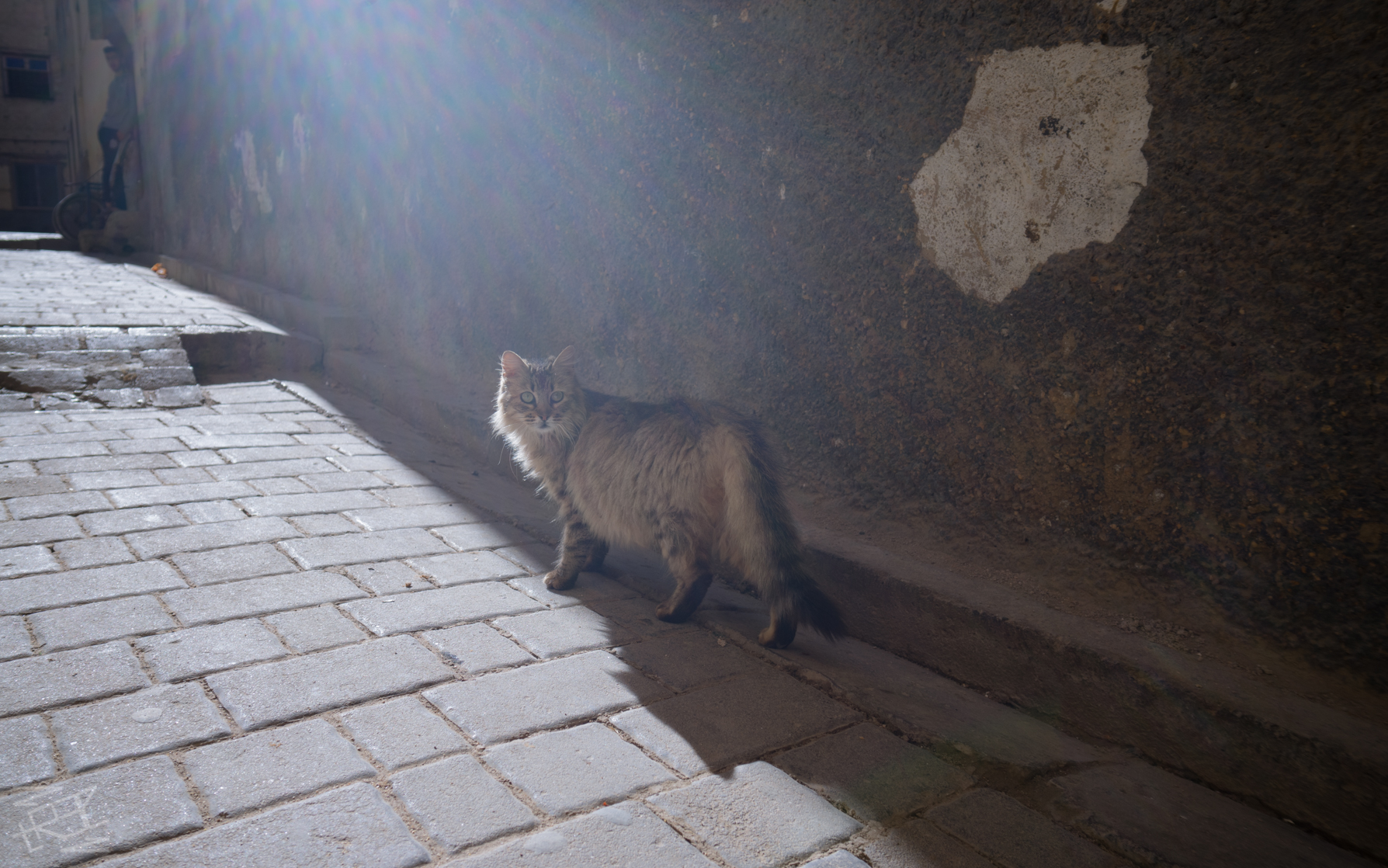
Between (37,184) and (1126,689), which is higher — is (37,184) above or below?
above

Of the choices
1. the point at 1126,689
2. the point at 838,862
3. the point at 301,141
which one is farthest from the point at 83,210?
the point at 1126,689

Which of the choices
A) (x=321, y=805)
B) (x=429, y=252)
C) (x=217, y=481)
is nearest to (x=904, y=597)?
(x=321, y=805)

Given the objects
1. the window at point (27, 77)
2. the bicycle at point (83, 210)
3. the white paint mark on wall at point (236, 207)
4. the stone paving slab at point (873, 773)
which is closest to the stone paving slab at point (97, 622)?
the stone paving slab at point (873, 773)

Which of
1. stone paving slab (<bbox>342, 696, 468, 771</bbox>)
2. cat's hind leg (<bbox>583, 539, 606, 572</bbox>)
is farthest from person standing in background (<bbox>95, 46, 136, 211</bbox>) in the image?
stone paving slab (<bbox>342, 696, 468, 771</bbox>)

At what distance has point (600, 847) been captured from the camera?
1.84m

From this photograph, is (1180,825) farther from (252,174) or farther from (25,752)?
(252,174)

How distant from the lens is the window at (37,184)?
2564 cm

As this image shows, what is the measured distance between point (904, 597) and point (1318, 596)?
1.22m

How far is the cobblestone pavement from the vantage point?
1.85 meters

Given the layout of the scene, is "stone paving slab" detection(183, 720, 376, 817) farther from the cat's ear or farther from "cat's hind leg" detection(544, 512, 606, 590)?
the cat's ear

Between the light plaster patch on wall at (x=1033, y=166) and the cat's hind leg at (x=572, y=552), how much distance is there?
1.83m

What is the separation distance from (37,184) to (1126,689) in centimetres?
3362

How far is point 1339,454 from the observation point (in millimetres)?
2250

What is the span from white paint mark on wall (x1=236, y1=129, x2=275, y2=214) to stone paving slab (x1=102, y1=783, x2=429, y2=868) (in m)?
8.91
